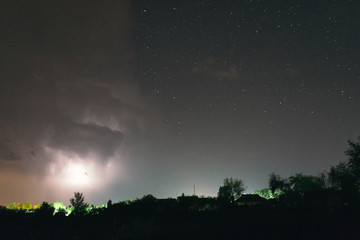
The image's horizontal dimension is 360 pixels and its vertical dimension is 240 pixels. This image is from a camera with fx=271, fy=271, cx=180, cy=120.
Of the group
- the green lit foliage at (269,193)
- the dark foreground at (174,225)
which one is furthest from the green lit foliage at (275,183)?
the dark foreground at (174,225)

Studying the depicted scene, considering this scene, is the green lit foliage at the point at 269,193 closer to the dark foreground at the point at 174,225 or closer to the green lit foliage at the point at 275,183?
the green lit foliage at the point at 275,183

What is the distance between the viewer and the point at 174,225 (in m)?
16.4

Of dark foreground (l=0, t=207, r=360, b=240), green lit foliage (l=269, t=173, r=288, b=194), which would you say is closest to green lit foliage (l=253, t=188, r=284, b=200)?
green lit foliage (l=269, t=173, r=288, b=194)

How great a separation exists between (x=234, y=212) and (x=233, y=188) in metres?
92.1

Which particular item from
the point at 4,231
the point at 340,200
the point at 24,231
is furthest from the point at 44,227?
the point at 340,200

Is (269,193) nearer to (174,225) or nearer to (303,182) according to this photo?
(303,182)

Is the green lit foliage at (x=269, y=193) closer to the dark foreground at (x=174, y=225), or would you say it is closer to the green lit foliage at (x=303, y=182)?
the green lit foliage at (x=303, y=182)

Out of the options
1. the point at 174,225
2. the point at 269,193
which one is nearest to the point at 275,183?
the point at 269,193

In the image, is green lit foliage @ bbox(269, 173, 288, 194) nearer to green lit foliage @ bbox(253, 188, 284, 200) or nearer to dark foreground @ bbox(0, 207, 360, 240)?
green lit foliage @ bbox(253, 188, 284, 200)

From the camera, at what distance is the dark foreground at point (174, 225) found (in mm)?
13938

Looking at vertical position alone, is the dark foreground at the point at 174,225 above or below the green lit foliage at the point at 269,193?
below

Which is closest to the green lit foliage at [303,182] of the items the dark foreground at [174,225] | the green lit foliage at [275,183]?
the green lit foliage at [275,183]

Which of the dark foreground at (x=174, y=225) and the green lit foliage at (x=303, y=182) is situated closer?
the dark foreground at (x=174, y=225)

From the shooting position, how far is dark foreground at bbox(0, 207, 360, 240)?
1394cm
